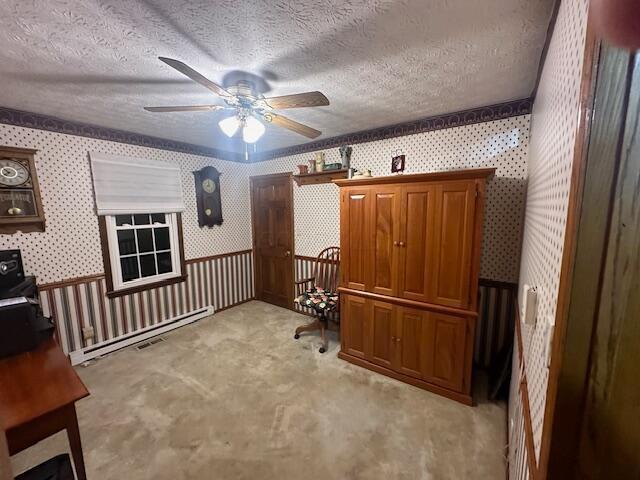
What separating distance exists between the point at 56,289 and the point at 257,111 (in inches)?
101

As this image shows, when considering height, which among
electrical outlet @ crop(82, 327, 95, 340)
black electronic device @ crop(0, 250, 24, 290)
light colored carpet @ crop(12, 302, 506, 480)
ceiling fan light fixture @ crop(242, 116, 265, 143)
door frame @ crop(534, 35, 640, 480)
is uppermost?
ceiling fan light fixture @ crop(242, 116, 265, 143)

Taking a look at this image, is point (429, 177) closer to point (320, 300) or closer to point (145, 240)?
point (320, 300)

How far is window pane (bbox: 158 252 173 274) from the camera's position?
338 centimetres

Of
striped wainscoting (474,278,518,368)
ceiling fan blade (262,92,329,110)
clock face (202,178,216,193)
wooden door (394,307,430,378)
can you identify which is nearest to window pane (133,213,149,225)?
clock face (202,178,216,193)

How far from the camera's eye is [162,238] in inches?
133

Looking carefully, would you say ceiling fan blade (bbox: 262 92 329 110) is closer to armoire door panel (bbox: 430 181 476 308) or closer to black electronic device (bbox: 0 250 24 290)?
armoire door panel (bbox: 430 181 476 308)

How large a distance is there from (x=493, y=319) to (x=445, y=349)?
682 mm

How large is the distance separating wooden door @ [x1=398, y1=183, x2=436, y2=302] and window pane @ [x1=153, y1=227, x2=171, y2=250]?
9.28 ft

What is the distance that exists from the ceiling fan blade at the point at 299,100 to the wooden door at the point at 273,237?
7.11ft

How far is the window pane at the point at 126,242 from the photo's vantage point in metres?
3.03

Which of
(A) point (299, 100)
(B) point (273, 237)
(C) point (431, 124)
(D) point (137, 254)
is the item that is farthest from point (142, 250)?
(C) point (431, 124)

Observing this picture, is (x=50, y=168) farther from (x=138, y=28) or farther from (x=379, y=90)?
(x=379, y=90)

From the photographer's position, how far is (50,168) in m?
A: 2.50

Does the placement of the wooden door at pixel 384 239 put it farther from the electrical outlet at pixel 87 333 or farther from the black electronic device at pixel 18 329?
the electrical outlet at pixel 87 333
